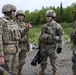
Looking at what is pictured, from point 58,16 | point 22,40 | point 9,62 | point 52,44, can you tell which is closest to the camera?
point 9,62

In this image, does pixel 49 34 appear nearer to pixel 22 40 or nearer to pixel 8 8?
pixel 22 40

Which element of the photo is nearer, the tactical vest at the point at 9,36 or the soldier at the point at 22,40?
the tactical vest at the point at 9,36

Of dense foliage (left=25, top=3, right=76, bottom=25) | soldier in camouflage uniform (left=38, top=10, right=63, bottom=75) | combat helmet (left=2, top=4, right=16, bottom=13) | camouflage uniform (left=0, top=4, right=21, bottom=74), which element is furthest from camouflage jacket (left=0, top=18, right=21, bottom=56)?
dense foliage (left=25, top=3, right=76, bottom=25)

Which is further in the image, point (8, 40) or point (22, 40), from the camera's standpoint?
point (22, 40)

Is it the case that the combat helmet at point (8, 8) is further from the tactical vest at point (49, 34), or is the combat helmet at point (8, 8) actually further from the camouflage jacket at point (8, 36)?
the tactical vest at point (49, 34)

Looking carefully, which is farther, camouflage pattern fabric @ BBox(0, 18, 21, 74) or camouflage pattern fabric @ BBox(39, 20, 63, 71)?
camouflage pattern fabric @ BBox(39, 20, 63, 71)

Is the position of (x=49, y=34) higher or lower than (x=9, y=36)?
lower

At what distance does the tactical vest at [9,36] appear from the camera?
25.2 feet

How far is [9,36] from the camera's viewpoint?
776 centimetres

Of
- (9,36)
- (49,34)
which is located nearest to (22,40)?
(49,34)

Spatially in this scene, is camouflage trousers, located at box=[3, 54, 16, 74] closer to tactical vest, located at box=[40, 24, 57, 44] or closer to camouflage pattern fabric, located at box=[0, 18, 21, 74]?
camouflage pattern fabric, located at box=[0, 18, 21, 74]

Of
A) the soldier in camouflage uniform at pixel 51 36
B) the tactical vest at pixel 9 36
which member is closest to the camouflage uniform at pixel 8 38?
the tactical vest at pixel 9 36

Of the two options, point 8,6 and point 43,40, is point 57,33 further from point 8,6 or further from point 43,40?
point 8,6

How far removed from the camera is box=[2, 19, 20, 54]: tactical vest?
7.68 metres
